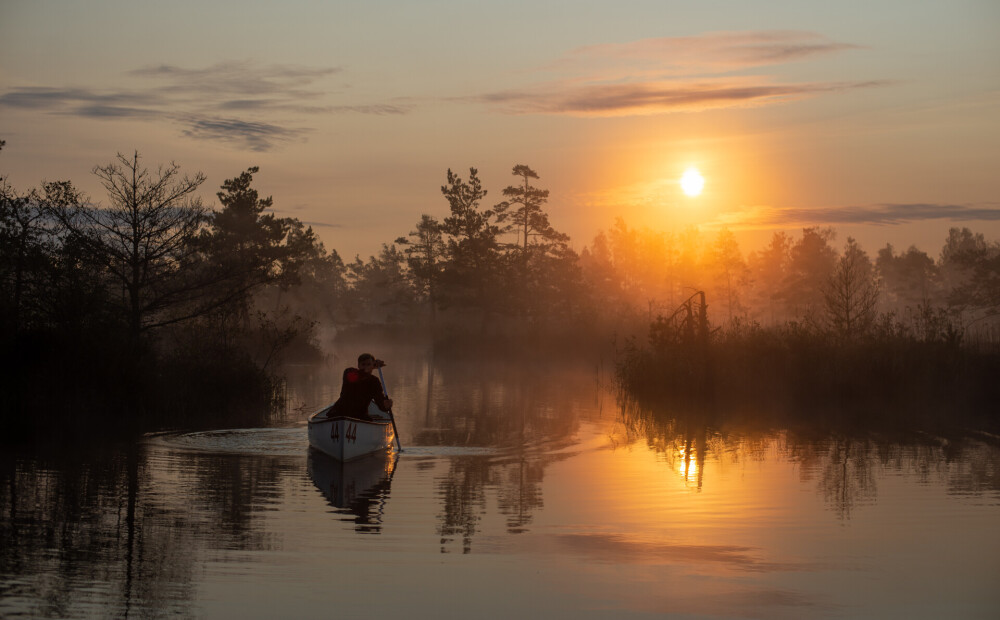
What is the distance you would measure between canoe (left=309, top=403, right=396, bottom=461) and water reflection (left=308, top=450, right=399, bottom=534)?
0.61 feet

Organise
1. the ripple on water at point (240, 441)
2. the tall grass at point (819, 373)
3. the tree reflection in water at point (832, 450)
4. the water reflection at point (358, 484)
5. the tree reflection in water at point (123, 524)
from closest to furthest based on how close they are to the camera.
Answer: the tree reflection in water at point (123, 524)
the water reflection at point (358, 484)
the tree reflection in water at point (832, 450)
the ripple on water at point (240, 441)
the tall grass at point (819, 373)

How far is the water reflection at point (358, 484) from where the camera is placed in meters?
14.1

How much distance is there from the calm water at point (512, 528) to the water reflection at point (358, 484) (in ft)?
0.22

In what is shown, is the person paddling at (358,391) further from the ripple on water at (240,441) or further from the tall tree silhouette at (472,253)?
the tall tree silhouette at (472,253)

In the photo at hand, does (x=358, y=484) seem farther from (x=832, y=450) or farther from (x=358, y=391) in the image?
(x=832, y=450)

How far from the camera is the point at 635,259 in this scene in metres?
174

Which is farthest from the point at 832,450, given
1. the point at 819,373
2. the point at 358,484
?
the point at 358,484

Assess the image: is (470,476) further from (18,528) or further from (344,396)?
(18,528)

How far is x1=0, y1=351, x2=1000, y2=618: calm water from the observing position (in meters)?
9.70

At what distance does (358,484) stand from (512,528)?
14.3ft

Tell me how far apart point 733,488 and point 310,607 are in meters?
9.19

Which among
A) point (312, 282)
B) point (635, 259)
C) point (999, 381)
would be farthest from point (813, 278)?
point (999, 381)

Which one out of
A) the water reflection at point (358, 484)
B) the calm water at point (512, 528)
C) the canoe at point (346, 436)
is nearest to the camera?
the calm water at point (512, 528)

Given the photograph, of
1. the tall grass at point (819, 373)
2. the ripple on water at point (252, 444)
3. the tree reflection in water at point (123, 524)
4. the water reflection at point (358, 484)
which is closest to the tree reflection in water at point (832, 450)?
the tall grass at point (819, 373)
